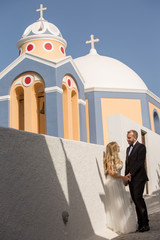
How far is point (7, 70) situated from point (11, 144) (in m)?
8.26

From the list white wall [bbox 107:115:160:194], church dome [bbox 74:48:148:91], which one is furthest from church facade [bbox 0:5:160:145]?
white wall [bbox 107:115:160:194]

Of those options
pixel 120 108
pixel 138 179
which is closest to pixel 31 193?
pixel 138 179

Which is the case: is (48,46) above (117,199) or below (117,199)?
above

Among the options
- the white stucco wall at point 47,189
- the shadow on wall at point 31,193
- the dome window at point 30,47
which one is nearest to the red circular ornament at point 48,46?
the dome window at point 30,47

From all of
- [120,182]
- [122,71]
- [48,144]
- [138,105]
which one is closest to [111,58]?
[122,71]

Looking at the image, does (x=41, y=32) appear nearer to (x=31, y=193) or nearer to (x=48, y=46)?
(x=48, y=46)

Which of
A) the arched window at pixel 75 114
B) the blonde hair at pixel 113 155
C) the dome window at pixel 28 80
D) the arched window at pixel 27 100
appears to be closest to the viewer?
the blonde hair at pixel 113 155

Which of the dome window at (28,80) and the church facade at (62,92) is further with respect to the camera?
the dome window at (28,80)

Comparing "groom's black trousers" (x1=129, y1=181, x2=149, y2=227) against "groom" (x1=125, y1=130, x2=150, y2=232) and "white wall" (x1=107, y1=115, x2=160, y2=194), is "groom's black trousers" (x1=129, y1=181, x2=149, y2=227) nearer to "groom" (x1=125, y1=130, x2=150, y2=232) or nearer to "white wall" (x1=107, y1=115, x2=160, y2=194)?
"groom" (x1=125, y1=130, x2=150, y2=232)

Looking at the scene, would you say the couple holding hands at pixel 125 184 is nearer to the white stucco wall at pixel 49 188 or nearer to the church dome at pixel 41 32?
the white stucco wall at pixel 49 188

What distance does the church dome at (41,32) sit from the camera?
483 inches

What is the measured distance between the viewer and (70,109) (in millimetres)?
11312

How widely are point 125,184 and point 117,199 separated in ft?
1.08

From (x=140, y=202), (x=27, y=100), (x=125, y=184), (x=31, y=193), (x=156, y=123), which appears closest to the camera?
(x=31, y=193)
